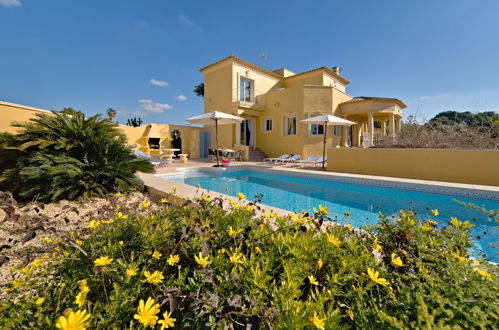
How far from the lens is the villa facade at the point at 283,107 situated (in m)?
15.9

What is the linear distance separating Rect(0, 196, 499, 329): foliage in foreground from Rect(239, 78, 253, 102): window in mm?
17584

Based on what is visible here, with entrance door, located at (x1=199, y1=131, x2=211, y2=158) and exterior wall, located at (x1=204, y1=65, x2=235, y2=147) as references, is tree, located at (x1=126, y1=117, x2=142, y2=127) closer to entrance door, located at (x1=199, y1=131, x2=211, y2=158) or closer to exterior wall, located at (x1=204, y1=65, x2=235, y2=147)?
exterior wall, located at (x1=204, y1=65, x2=235, y2=147)

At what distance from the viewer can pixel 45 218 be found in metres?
2.01

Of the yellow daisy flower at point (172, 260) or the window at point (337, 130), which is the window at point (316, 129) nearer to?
the window at point (337, 130)

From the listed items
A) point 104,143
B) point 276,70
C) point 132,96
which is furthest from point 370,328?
point 132,96

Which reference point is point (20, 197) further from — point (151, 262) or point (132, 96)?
point (132, 96)

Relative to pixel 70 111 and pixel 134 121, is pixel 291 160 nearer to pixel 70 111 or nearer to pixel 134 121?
pixel 70 111

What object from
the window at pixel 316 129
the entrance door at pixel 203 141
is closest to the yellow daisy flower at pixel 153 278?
the window at pixel 316 129

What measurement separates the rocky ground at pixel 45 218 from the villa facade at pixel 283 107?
12.8m

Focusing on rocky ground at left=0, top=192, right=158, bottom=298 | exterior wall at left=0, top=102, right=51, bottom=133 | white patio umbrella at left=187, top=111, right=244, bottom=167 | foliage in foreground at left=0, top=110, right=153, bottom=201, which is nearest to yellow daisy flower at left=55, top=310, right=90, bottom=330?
rocky ground at left=0, top=192, right=158, bottom=298

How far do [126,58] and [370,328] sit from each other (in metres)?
22.1

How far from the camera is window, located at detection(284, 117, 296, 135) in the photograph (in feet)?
55.2

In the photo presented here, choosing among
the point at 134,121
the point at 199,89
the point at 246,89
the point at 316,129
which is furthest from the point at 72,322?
the point at 134,121

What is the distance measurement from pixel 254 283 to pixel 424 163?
410 inches
